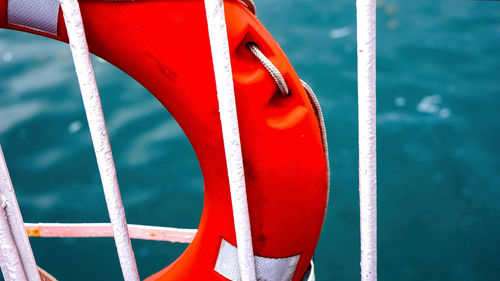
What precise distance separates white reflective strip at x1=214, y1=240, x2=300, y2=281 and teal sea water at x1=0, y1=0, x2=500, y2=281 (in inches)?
52.7

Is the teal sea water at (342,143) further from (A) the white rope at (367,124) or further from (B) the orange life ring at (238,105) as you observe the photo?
(A) the white rope at (367,124)

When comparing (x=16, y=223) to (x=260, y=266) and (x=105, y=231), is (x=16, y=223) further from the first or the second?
(x=105, y=231)

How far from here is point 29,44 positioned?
13.4ft

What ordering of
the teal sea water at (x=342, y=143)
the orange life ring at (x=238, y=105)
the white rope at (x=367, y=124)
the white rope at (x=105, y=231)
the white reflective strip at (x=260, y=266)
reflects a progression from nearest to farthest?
the white rope at (x=367, y=124) < the orange life ring at (x=238, y=105) < the white reflective strip at (x=260, y=266) < the white rope at (x=105, y=231) < the teal sea water at (x=342, y=143)

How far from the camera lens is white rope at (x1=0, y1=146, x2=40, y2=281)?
3.39 ft

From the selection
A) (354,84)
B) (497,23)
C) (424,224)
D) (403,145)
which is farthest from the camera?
(497,23)

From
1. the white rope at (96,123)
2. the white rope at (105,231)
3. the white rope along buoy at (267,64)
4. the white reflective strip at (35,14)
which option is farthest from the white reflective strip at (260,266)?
the white rope at (105,231)

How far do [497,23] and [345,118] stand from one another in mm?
1465

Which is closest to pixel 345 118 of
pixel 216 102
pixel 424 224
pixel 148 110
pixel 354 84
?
pixel 354 84

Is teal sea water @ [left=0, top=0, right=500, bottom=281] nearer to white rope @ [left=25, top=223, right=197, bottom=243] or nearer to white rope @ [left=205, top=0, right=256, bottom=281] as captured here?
white rope @ [left=25, top=223, right=197, bottom=243]

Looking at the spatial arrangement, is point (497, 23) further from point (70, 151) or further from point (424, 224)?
point (70, 151)

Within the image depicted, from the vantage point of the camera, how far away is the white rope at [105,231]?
1.92 metres

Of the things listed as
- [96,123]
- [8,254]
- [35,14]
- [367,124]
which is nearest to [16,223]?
[8,254]

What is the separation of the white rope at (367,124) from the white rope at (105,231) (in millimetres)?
1009
